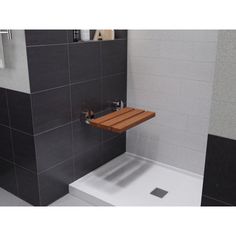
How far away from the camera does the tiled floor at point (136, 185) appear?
2068 mm

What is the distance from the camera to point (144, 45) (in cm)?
238

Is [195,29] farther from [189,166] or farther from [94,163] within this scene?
[94,163]

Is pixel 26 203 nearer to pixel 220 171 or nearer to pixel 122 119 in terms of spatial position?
pixel 122 119

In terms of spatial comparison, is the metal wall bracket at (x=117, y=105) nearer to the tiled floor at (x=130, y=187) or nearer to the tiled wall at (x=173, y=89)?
the tiled wall at (x=173, y=89)

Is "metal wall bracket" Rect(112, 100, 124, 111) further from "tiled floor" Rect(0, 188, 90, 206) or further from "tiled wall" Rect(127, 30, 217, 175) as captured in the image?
"tiled floor" Rect(0, 188, 90, 206)

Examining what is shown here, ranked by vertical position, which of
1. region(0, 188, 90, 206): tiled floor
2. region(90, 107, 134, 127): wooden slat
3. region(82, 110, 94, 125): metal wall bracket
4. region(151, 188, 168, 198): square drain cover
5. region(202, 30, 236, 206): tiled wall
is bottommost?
region(0, 188, 90, 206): tiled floor

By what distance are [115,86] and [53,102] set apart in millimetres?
696

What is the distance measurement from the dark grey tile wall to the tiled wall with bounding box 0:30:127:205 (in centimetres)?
113

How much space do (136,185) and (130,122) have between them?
1.71 ft

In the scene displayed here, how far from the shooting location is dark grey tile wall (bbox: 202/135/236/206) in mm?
1108

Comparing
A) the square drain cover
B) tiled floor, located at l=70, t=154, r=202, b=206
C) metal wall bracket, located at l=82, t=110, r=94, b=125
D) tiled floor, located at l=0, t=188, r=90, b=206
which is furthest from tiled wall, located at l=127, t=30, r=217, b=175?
tiled floor, located at l=0, t=188, r=90, b=206

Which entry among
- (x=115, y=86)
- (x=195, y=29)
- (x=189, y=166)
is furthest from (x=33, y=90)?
(x=189, y=166)

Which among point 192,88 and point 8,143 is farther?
point 192,88

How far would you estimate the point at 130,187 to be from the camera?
223cm
